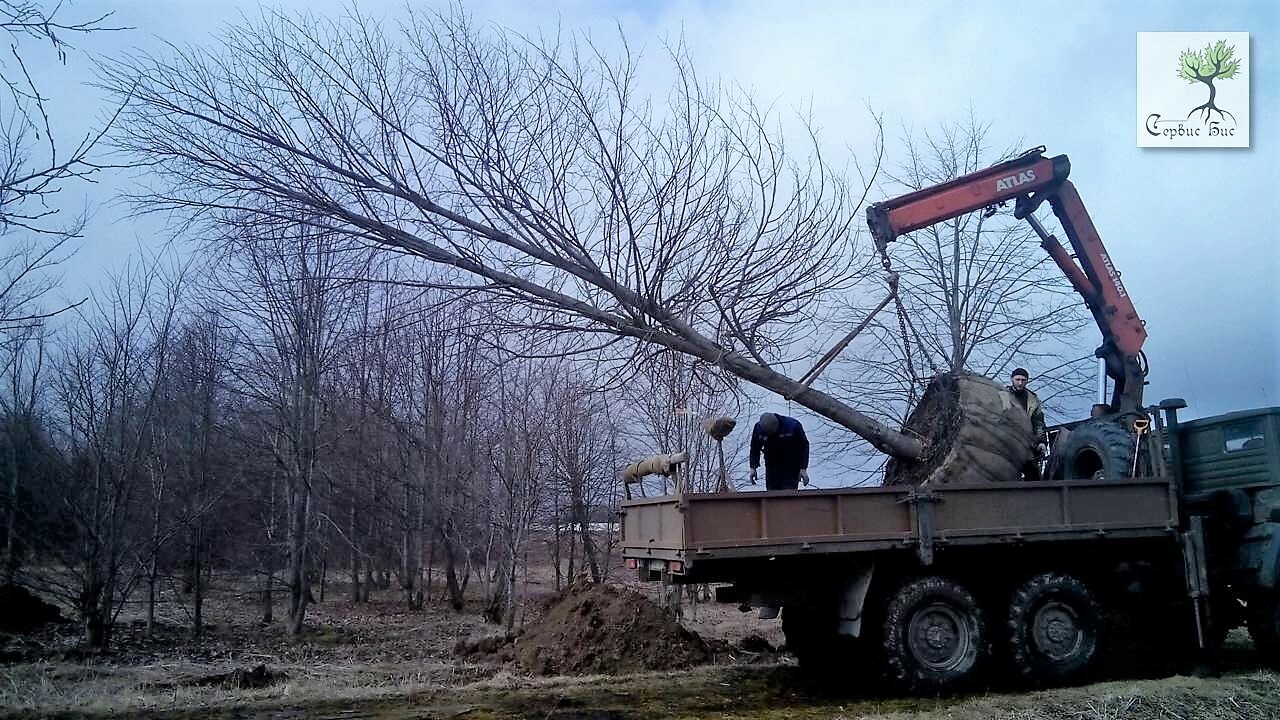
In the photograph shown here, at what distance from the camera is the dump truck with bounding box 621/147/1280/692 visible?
8719 millimetres

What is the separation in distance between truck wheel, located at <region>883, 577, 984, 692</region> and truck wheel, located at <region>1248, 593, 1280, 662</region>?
10.2 ft

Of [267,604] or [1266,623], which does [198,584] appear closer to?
[267,604]

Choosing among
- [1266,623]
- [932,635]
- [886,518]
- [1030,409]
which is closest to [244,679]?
[886,518]

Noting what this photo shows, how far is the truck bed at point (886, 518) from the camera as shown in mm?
8336

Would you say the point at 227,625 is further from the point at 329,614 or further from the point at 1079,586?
the point at 1079,586

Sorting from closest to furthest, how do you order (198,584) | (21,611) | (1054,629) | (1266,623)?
(1054,629)
(1266,623)
(21,611)
(198,584)

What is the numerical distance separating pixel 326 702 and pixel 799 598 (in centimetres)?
472

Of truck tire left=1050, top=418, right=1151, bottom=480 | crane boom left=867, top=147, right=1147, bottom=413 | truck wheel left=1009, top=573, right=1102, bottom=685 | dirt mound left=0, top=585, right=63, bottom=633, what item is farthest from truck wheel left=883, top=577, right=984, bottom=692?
dirt mound left=0, top=585, right=63, bottom=633

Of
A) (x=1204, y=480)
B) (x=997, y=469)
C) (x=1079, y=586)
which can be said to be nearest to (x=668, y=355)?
(x=997, y=469)

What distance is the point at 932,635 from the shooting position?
9.00m

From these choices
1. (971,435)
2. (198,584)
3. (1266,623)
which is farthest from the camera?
(198,584)

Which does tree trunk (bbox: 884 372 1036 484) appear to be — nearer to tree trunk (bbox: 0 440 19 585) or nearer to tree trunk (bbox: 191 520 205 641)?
tree trunk (bbox: 191 520 205 641)

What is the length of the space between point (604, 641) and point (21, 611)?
9868mm

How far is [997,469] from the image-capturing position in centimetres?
1074
